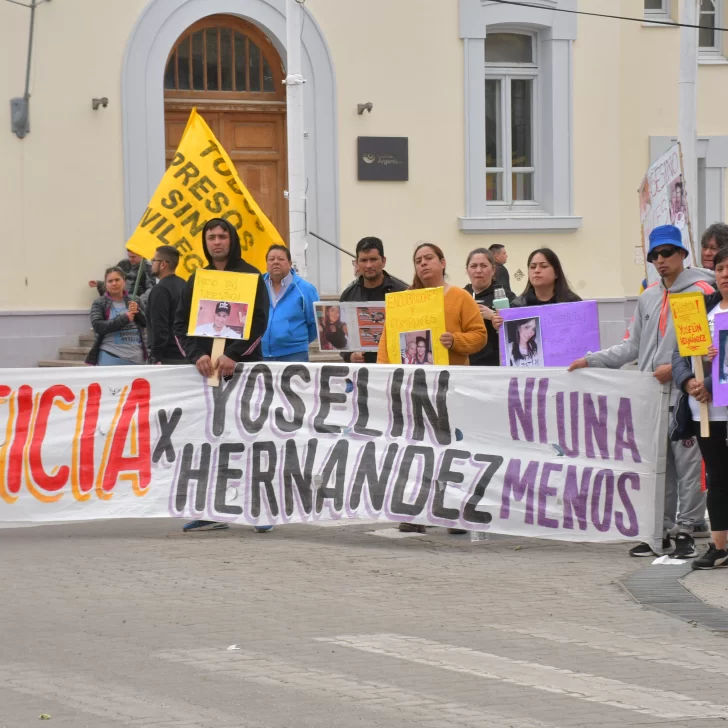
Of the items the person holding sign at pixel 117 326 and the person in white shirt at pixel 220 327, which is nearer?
the person in white shirt at pixel 220 327

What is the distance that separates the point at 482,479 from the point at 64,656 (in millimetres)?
3586

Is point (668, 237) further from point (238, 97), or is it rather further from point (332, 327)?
point (238, 97)

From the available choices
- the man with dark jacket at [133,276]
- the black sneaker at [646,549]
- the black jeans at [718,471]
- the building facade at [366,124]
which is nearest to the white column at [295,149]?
the man with dark jacket at [133,276]

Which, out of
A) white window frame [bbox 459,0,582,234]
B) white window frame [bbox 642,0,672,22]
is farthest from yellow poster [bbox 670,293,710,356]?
white window frame [bbox 642,0,672,22]

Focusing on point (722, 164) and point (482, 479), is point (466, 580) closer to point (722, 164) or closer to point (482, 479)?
point (482, 479)

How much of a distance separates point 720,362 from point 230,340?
3.41 metres

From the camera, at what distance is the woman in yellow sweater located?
9.44 metres

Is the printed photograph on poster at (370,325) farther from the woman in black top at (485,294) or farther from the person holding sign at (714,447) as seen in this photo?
the person holding sign at (714,447)

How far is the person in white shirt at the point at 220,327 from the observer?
9.62 meters

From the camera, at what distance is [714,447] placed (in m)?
8.18

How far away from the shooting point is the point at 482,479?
29.9 ft

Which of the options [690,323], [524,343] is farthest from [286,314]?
[690,323]

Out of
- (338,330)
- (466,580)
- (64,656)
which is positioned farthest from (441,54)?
(64,656)

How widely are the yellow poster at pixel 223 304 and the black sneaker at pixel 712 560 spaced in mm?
3345
